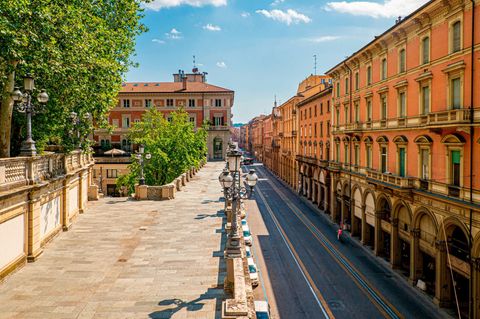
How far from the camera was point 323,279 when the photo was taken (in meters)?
25.0

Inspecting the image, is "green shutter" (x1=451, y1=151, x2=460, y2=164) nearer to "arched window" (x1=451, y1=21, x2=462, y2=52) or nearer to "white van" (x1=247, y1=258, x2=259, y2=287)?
"arched window" (x1=451, y1=21, x2=462, y2=52)

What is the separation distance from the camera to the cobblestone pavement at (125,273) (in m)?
11.7

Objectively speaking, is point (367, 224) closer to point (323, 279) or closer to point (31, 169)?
point (323, 279)

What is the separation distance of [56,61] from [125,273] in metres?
9.85

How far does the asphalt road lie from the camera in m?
20.7

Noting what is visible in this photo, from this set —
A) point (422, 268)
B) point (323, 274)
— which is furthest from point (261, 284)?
point (422, 268)

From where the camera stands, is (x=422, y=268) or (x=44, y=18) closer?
(x=44, y=18)

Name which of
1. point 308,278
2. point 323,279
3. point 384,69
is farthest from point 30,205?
point 384,69

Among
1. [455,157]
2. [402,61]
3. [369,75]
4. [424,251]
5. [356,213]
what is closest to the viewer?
[455,157]

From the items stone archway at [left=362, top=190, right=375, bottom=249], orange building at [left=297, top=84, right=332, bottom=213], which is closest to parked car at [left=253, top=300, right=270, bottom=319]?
stone archway at [left=362, top=190, right=375, bottom=249]

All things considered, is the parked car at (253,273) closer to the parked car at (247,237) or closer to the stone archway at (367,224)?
the parked car at (247,237)

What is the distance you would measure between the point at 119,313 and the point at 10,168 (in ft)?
22.9

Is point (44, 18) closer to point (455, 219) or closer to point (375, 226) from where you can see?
point (455, 219)

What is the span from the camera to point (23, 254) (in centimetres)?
1541
